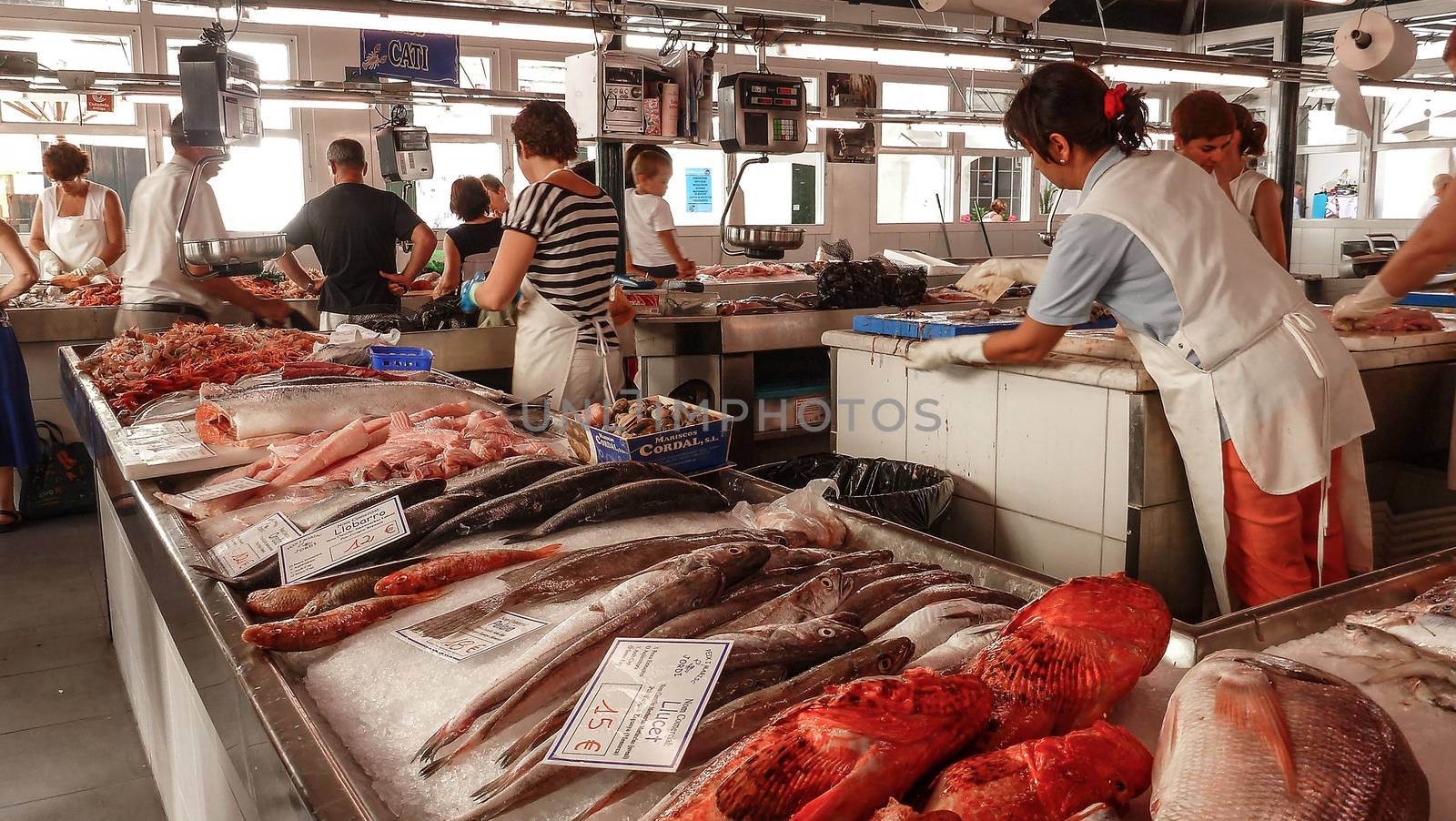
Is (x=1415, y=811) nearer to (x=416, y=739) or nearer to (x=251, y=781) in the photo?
(x=416, y=739)

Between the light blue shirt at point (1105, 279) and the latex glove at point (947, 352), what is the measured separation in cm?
44

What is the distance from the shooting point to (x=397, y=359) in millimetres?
3727

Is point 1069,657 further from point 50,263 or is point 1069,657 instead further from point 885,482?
point 50,263

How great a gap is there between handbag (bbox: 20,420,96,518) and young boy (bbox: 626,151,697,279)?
3.83 metres

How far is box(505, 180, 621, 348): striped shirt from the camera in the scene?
389 cm

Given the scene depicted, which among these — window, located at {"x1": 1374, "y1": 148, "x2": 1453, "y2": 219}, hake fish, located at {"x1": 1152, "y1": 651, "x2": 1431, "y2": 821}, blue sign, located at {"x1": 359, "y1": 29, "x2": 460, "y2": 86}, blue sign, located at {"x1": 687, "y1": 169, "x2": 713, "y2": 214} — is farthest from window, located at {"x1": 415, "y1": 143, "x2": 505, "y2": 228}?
window, located at {"x1": 1374, "y1": 148, "x2": 1453, "y2": 219}

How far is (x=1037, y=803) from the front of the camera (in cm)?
90

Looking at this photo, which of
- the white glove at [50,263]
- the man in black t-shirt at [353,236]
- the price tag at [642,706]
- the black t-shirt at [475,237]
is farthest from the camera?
the white glove at [50,263]

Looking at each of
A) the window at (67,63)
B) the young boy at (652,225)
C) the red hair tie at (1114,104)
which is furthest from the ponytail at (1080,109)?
the window at (67,63)

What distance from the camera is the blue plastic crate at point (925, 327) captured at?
374cm

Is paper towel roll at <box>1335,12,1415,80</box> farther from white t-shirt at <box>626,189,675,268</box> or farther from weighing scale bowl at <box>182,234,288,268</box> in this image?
weighing scale bowl at <box>182,234,288,268</box>

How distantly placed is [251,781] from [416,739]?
341 millimetres

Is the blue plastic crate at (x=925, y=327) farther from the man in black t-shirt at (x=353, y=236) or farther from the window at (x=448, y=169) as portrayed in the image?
the window at (x=448, y=169)

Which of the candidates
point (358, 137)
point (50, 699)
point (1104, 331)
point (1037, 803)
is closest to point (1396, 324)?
point (1104, 331)
